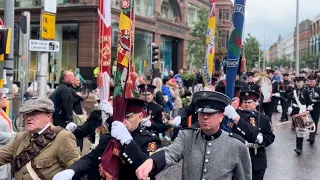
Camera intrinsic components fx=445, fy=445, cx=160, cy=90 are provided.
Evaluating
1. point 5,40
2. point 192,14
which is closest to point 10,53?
point 5,40

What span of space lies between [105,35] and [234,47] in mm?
1560

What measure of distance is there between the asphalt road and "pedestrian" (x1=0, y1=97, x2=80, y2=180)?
464 cm

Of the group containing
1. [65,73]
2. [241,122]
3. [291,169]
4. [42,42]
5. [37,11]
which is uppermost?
[37,11]

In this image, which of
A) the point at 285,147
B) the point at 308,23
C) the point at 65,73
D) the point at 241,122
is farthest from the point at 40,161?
the point at 308,23

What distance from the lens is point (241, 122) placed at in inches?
191

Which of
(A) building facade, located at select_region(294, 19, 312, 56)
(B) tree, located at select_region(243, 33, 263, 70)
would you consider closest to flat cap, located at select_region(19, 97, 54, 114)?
(B) tree, located at select_region(243, 33, 263, 70)

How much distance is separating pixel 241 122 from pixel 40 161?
7.09ft

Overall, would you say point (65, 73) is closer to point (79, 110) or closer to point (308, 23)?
point (79, 110)

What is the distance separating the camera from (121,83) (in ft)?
13.4

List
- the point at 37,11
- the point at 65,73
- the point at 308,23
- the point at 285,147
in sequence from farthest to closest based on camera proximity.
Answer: the point at 308,23, the point at 37,11, the point at 285,147, the point at 65,73

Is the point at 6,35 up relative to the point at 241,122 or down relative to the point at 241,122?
up

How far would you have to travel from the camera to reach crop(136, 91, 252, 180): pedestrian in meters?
3.33

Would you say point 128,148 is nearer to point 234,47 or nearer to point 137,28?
point 234,47

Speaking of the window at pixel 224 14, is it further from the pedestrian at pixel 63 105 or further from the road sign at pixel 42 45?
the pedestrian at pixel 63 105
